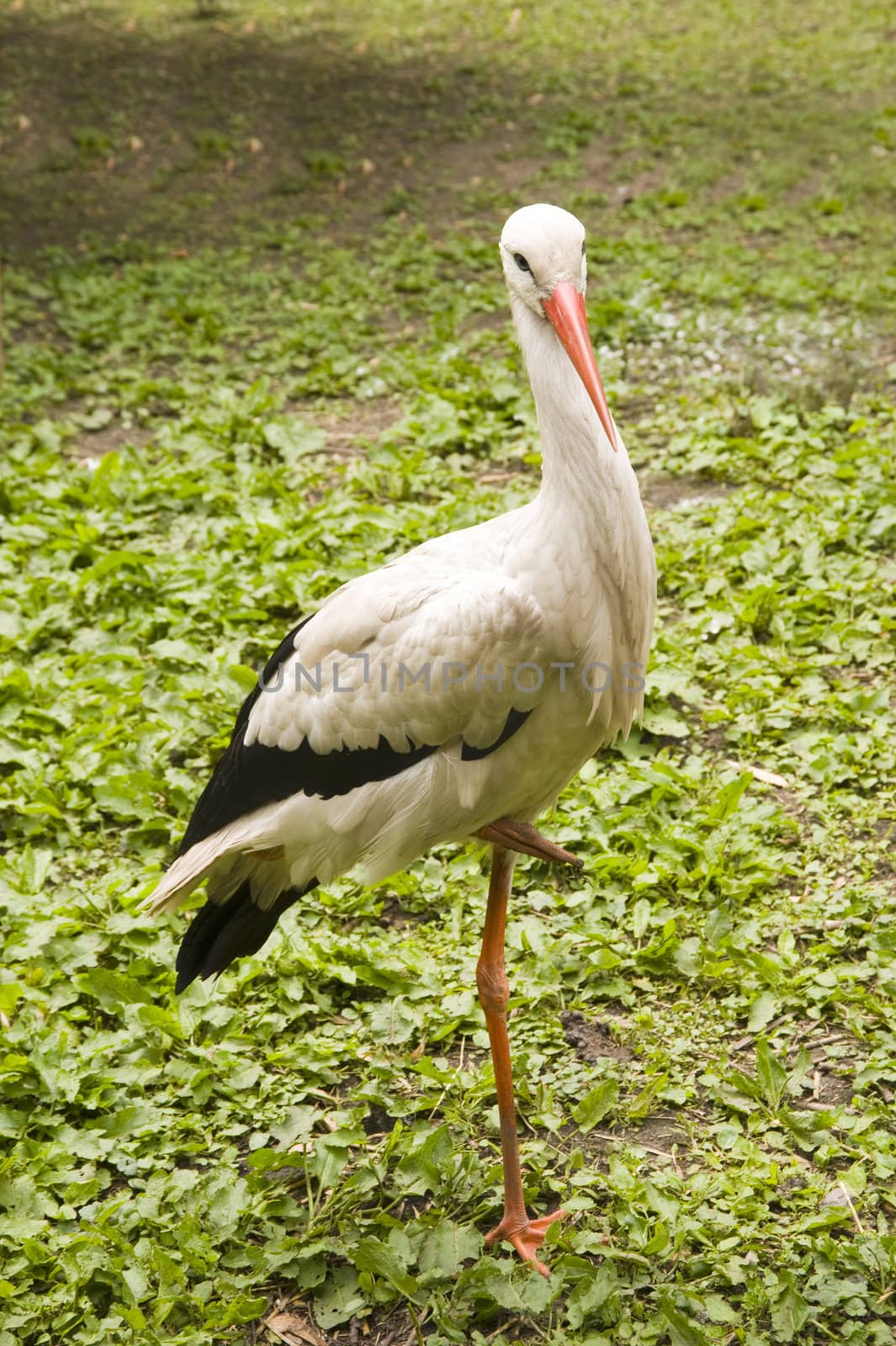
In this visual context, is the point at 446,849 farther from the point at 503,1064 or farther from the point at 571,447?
the point at 571,447

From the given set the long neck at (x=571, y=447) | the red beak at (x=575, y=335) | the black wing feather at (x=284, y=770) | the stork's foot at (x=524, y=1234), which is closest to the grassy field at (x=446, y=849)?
the stork's foot at (x=524, y=1234)

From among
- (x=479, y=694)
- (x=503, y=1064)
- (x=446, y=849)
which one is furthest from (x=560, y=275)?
(x=446, y=849)

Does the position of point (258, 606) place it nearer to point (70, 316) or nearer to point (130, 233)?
point (70, 316)

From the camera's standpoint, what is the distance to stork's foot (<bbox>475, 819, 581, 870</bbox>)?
2.61 meters

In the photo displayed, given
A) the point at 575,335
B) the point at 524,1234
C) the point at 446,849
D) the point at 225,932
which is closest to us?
the point at 575,335

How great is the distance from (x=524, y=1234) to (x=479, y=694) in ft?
3.70

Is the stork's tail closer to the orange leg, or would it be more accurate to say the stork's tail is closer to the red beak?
the orange leg

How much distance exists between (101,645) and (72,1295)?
2.32m

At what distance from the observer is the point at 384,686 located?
102 inches

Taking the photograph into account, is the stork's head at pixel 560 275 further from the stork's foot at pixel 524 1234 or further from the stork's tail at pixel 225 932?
the stork's foot at pixel 524 1234

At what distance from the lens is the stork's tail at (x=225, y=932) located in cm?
297

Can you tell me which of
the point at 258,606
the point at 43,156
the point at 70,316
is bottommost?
the point at 258,606

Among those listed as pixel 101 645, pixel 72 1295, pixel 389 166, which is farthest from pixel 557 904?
pixel 389 166

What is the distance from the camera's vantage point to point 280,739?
2.77 meters
